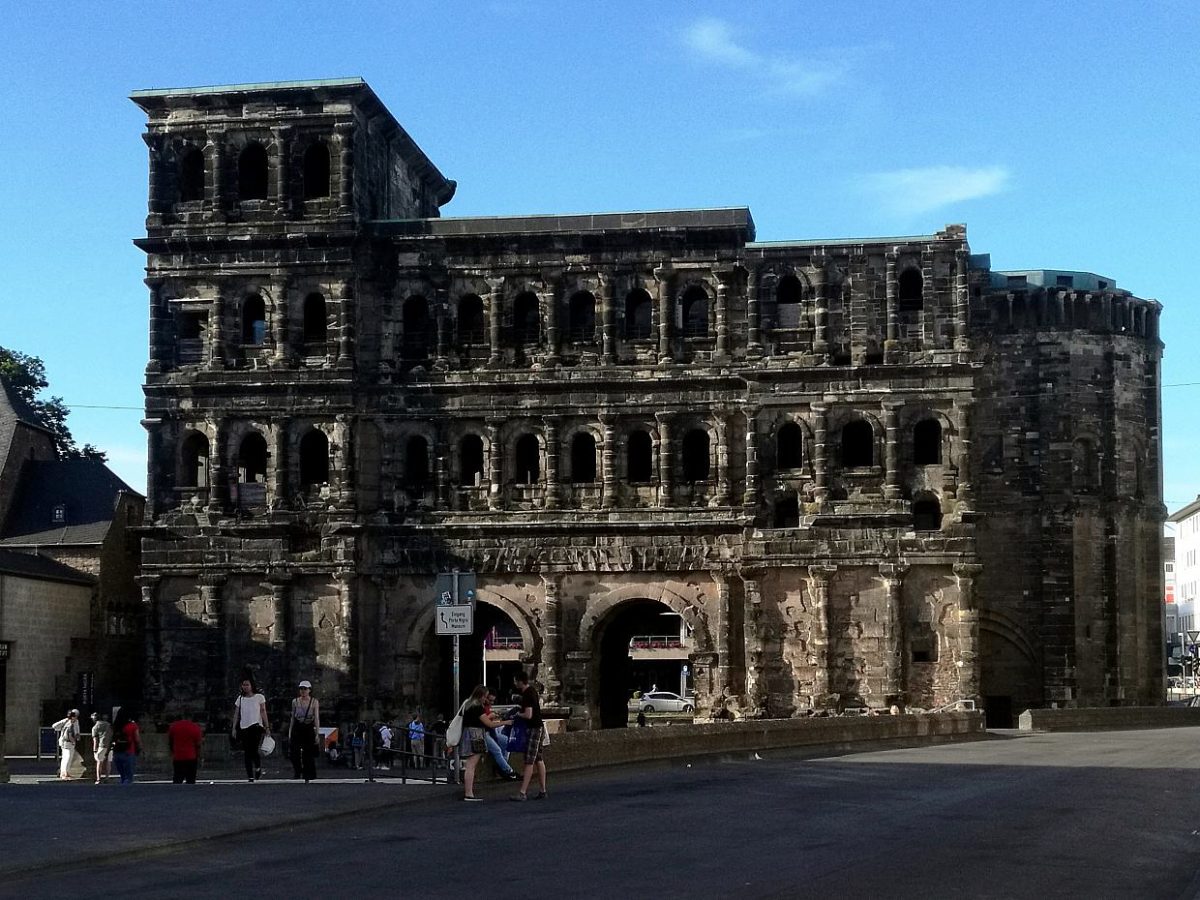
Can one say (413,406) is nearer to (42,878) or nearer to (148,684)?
(148,684)

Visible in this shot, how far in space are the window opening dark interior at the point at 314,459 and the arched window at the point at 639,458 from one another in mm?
8539

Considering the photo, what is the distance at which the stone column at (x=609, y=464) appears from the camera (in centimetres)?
5369

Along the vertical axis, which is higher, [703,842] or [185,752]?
[185,752]

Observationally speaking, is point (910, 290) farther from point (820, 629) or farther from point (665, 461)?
point (820, 629)

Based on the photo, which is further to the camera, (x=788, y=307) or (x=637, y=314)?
(x=637, y=314)

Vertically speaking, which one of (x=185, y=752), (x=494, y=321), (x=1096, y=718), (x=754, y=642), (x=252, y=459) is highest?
(x=494, y=321)

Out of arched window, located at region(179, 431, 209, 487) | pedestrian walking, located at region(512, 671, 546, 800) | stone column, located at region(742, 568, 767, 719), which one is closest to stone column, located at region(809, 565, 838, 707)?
stone column, located at region(742, 568, 767, 719)

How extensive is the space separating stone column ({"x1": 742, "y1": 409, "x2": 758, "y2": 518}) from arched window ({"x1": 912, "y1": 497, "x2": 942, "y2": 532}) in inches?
180

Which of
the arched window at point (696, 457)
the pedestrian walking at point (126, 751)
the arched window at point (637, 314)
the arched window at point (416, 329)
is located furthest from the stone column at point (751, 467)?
the pedestrian walking at point (126, 751)

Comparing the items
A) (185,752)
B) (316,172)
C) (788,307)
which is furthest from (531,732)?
(316,172)

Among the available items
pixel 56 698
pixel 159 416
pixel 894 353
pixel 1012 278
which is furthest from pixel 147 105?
pixel 1012 278

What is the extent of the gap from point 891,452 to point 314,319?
1674cm

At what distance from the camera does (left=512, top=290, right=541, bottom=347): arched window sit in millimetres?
54625

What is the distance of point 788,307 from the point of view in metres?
53.9
